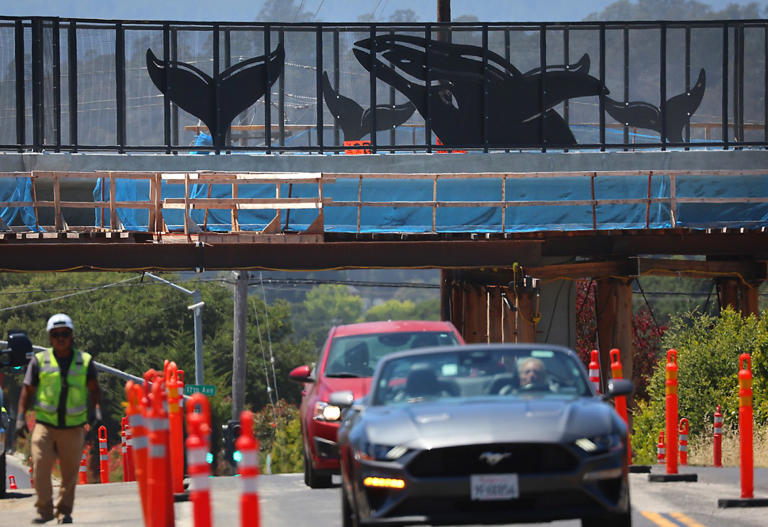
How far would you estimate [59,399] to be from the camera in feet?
39.0

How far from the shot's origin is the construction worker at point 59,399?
11898mm

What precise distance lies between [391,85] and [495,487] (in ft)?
97.7

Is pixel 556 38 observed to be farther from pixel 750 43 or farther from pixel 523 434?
pixel 523 434

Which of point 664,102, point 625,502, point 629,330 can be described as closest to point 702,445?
point 629,330

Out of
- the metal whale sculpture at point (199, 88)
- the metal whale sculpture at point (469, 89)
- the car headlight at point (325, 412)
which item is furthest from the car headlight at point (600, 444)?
the metal whale sculpture at point (199, 88)

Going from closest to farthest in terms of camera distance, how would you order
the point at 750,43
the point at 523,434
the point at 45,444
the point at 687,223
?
1. the point at 523,434
2. the point at 45,444
3. the point at 687,223
4. the point at 750,43

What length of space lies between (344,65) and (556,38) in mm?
5792

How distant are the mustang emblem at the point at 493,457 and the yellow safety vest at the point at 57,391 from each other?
4386 mm

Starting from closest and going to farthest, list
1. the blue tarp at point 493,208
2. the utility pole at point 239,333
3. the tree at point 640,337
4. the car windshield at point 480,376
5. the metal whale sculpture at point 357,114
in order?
the car windshield at point 480,376 < the blue tarp at point 493,208 < the metal whale sculpture at point 357,114 < the utility pole at point 239,333 < the tree at point 640,337

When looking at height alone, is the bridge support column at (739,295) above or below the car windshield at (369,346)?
below

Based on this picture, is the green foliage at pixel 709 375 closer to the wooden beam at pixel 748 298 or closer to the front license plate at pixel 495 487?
the wooden beam at pixel 748 298

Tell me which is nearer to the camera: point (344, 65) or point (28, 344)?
point (28, 344)

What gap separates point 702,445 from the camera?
88.8 feet

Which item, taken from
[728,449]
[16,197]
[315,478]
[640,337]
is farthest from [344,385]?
[640,337]
